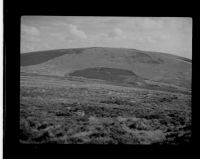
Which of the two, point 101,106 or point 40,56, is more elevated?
point 40,56

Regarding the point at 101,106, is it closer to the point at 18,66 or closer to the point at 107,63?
the point at 107,63

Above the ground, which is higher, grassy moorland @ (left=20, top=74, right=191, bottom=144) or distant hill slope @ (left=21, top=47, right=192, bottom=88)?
distant hill slope @ (left=21, top=47, right=192, bottom=88)

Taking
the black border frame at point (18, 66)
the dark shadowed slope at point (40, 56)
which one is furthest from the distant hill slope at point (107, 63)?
the black border frame at point (18, 66)

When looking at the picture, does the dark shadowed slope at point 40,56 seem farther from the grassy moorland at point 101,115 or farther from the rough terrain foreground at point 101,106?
the grassy moorland at point 101,115

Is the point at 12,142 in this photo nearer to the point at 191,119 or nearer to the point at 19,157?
the point at 19,157

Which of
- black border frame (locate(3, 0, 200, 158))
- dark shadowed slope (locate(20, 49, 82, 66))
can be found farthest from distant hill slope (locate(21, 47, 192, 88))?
black border frame (locate(3, 0, 200, 158))

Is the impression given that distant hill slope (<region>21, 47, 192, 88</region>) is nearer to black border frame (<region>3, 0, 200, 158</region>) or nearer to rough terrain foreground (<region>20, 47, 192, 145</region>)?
rough terrain foreground (<region>20, 47, 192, 145</region>)

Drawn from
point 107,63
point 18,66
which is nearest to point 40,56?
point 18,66
